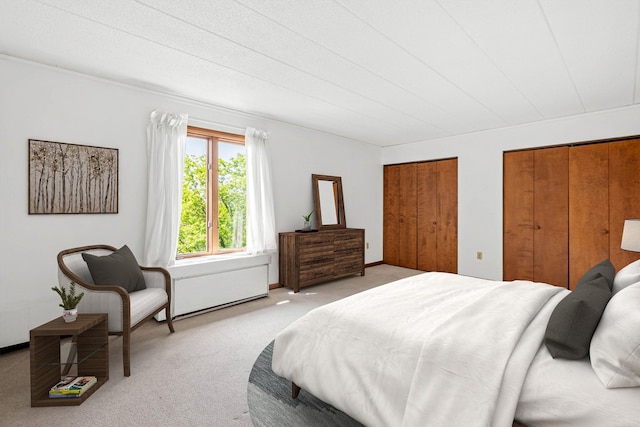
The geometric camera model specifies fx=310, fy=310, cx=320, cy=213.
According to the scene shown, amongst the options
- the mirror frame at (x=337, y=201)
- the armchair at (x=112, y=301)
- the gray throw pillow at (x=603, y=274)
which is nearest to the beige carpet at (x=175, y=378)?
the armchair at (x=112, y=301)

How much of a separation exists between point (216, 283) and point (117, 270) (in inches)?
48.8

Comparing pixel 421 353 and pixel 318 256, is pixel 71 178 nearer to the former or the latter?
pixel 318 256

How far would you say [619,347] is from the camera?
114 centimetres

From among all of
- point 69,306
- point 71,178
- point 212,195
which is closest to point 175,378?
point 69,306

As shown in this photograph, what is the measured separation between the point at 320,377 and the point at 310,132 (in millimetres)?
4073

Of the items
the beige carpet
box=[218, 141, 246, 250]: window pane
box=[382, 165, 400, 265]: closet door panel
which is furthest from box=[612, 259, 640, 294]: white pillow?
box=[382, 165, 400, 265]: closet door panel

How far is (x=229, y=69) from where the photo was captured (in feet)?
9.25

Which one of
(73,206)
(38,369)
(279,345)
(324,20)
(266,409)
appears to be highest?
(324,20)

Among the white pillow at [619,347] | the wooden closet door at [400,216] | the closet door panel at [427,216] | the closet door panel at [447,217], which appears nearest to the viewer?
the white pillow at [619,347]

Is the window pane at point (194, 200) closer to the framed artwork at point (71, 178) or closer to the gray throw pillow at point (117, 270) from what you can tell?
the framed artwork at point (71, 178)

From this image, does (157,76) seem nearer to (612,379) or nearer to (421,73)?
(421,73)

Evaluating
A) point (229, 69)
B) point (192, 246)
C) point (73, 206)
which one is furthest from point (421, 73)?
point (73, 206)

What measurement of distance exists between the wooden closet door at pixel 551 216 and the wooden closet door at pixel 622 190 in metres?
0.45

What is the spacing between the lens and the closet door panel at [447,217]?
17.7 feet
